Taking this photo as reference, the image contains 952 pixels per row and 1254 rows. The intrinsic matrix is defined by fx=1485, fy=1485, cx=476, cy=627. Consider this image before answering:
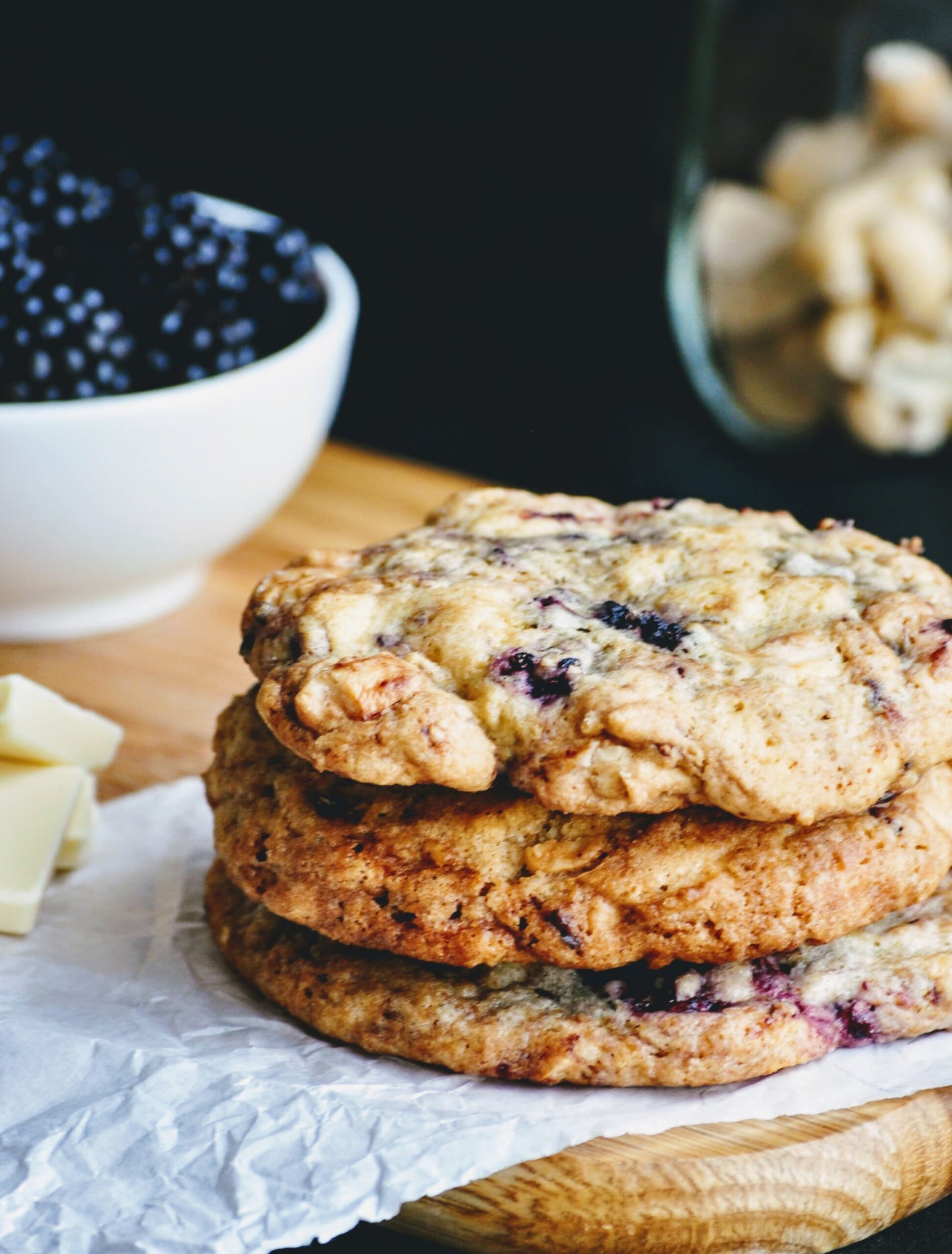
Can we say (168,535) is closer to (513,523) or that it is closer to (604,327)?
(513,523)

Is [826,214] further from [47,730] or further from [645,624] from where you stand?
[47,730]

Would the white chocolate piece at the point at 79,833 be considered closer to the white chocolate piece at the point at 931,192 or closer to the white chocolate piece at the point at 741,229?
the white chocolate piece at the point at 741,229

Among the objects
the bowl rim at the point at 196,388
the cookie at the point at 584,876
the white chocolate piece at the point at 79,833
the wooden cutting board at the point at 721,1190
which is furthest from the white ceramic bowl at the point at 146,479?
the wooden cutting board at the point at 721,1190

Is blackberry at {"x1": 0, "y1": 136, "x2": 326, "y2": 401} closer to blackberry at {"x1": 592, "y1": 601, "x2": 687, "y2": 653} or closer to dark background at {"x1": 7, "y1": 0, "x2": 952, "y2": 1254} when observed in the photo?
dark background at {"x1": 7, "y1": 0, "x2": 952, "y2": 1254}

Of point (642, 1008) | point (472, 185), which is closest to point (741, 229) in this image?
point (472, 185)

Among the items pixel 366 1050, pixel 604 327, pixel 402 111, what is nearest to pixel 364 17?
pixel 402 111

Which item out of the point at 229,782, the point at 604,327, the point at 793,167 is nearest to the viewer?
the point at 229,782
